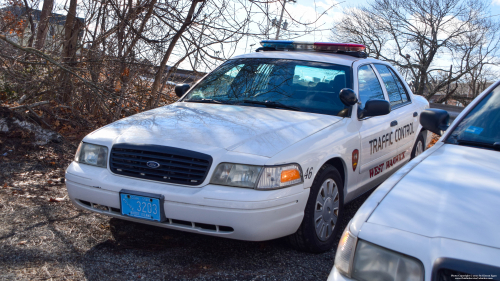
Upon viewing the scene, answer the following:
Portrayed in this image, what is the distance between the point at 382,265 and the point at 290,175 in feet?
4.80

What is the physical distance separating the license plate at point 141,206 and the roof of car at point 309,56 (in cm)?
220

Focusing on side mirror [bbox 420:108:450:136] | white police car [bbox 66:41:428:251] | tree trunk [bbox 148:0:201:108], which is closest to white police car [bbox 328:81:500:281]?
side mirror [bbox 420:108:450:136]

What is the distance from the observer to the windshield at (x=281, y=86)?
417cm

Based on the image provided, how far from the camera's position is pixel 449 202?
1897 mm

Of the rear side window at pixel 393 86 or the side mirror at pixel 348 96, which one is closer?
the side mirror at pixel 348 96

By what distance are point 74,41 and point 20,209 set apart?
175 inches

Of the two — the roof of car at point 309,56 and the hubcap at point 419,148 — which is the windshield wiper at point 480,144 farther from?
the hubcap at point 419,148

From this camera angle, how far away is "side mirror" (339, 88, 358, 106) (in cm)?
399

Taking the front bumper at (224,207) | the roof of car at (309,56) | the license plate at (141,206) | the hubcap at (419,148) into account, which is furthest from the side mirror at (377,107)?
the license plate at (141,206)

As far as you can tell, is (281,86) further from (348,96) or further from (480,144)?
(480,144)

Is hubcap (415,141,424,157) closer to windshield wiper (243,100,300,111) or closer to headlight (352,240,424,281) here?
windshield wiper (243,100,300,111)

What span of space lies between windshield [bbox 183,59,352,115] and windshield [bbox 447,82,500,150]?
1.31m

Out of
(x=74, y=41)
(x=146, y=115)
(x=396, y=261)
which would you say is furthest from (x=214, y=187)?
(x=74, y=41)

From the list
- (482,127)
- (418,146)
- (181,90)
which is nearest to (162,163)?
(181,90)
